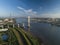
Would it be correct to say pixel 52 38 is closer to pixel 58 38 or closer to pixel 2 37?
pixel 58 38

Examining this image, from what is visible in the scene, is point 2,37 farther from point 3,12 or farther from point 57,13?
point 57,13

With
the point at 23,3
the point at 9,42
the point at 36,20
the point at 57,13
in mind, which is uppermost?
the point at 23,3

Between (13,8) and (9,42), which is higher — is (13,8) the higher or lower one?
the higher one

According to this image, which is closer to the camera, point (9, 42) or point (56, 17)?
point (9, 42)

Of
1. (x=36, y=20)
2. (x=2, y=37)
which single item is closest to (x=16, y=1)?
(x=36, y=20)

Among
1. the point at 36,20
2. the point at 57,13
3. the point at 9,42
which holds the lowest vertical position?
the point at 9,42

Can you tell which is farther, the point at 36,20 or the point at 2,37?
the point at 36,20

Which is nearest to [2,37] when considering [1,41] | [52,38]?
[1,41]
